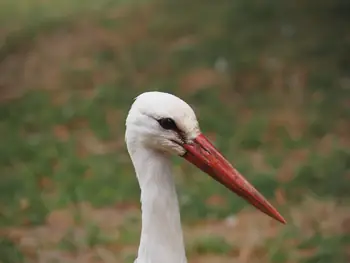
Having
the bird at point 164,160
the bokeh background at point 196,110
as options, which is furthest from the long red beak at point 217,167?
the bokeh background at point 196,110

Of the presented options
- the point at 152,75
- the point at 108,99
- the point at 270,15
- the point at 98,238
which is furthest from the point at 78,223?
the point at 270,15

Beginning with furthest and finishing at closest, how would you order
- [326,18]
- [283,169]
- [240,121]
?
[326,18]
[240,121]
[283,169]

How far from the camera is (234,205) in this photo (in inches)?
153

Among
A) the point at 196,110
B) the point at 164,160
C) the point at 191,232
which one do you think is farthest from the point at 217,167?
the point at 196,110

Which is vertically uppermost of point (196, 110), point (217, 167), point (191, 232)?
point (196, 110)

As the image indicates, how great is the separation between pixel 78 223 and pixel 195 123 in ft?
6.08

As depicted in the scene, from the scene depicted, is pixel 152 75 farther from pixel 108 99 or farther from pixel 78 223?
pixel 78 223

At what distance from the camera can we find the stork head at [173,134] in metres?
2.06

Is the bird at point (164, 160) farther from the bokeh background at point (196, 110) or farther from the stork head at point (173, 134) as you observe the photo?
the bokeh background at point (196, 110)

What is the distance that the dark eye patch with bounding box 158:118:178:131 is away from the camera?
6.75ft

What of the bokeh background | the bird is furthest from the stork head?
the bokeh background

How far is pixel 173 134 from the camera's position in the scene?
2090 millimetres

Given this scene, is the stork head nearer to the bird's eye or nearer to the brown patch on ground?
the bird's eye

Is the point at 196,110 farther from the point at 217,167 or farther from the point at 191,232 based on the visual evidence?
the point at 217,167
